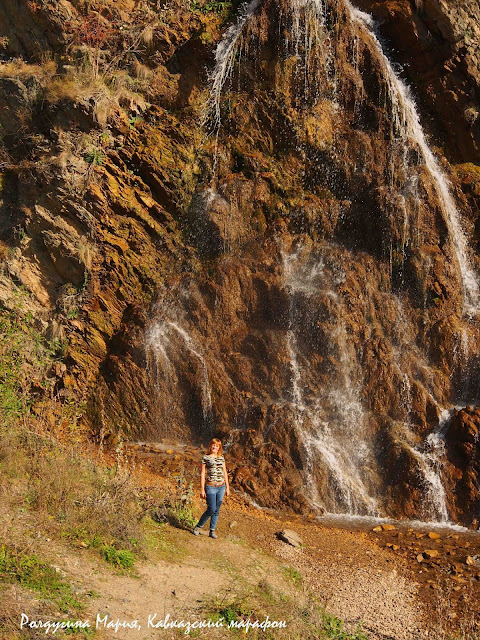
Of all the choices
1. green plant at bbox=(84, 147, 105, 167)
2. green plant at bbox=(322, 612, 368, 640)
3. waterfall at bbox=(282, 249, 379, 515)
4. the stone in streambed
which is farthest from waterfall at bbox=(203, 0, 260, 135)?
green plant at bbox=(322, 612, 368, 640)

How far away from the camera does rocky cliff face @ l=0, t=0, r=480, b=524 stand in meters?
10.4

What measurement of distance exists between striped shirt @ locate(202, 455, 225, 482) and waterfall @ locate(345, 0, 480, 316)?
7298mm

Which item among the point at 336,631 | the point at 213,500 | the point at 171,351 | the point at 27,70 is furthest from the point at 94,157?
the point at 336,631

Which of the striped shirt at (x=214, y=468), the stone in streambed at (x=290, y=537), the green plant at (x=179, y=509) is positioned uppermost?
the striped shirt at (x=214, y=468)

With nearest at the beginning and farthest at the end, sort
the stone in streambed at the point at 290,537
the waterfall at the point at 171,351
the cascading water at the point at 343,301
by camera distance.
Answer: the stone in streambed at the point at 290,537 < the cascading water at the point at 343,301 < the waterfall at the point at 171,351

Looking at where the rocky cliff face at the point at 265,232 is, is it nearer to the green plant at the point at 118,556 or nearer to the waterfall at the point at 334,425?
the waterfall at the point at 334,425

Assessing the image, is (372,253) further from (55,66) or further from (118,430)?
(55,66)

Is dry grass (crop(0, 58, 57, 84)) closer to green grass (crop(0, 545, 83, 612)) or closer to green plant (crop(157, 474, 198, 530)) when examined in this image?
green plant (crop(157, 474, 198, 530))

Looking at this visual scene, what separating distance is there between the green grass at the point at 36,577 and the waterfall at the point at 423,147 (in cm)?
974

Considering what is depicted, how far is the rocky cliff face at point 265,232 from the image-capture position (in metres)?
10.4

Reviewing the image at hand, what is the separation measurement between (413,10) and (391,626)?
1407 centimetres

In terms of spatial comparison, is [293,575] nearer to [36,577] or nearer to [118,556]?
[118,556]

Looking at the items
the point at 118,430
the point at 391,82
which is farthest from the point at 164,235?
the point at 391,82

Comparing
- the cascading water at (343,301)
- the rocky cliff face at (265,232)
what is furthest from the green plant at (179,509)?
the cascading water at (343,301)
